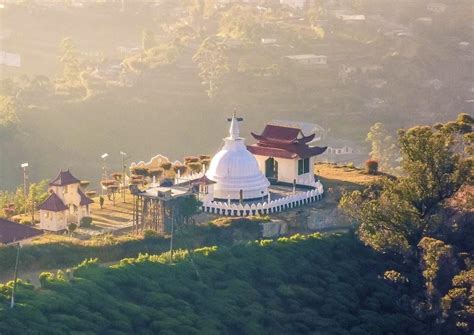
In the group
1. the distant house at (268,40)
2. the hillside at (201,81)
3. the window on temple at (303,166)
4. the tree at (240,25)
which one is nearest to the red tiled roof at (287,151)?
the window on temple at (303,166)

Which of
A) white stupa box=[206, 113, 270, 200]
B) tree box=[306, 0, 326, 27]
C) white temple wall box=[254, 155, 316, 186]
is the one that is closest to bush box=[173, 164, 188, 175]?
white stupa box=[206, 113, 270, 200]

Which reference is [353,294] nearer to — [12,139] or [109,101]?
[12,139]

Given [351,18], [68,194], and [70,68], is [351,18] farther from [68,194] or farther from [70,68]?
[68,194]

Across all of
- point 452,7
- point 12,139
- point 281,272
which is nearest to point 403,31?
point 452,7

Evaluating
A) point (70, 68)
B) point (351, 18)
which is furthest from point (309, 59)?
point (70, 68)

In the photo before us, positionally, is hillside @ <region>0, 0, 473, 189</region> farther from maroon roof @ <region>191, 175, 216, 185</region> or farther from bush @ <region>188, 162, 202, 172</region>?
maroon roof @ <region>191, 175, 216, 185</region>

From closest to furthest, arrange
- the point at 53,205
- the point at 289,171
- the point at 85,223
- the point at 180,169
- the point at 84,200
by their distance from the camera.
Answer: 1. the point at 53,205
2. the point at 85,223
3. the point at 84,200
4. the point at 289,171
5. the point at 180,169

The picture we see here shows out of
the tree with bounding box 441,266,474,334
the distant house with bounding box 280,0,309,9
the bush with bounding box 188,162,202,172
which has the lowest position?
the tree with bounding box 441,266,474,334

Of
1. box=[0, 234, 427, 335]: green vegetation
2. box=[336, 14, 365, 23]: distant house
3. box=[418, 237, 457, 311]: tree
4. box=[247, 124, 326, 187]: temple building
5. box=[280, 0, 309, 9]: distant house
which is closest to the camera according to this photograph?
box=[0, 234, 427, 335]: green vegetation

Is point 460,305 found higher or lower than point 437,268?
lower
